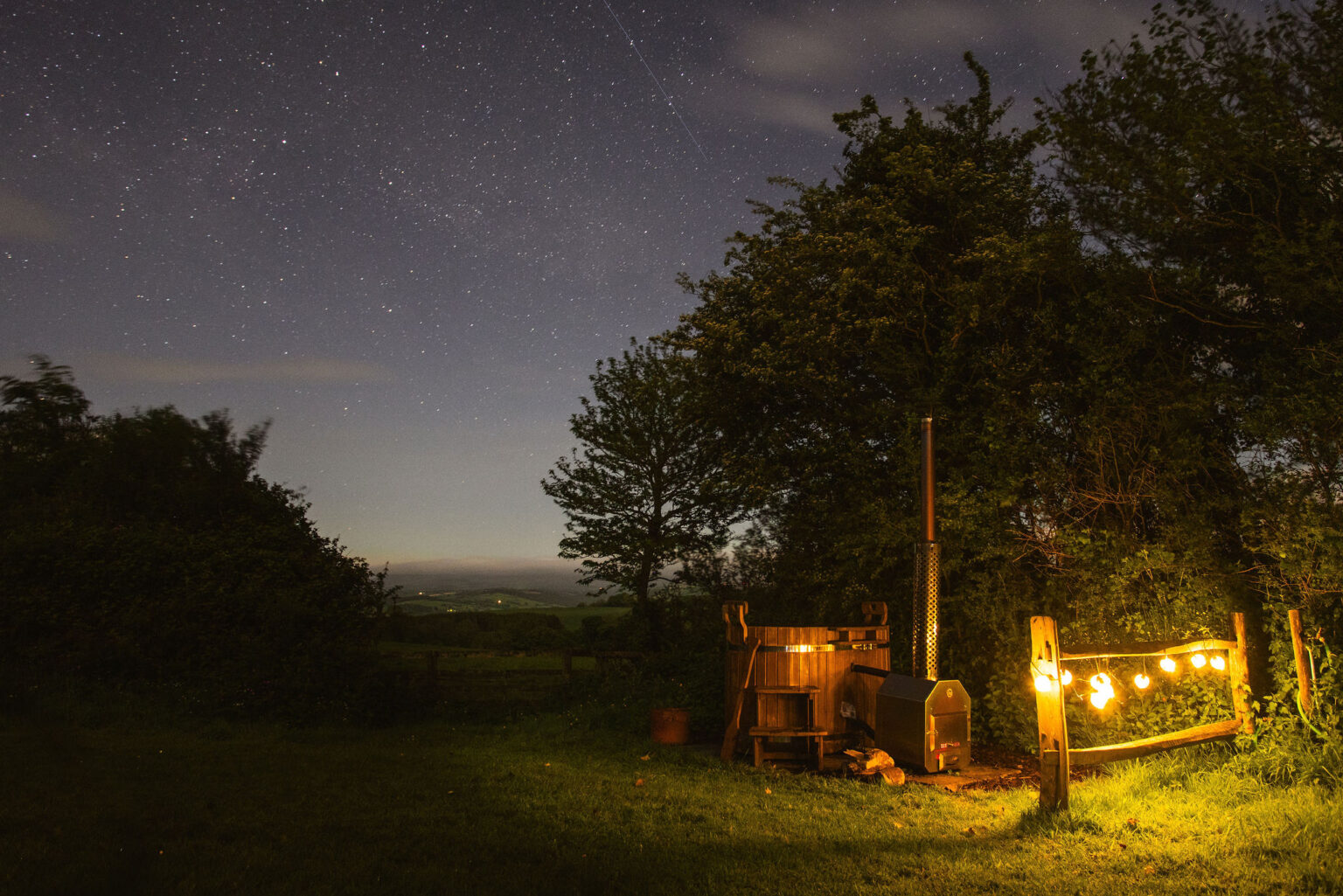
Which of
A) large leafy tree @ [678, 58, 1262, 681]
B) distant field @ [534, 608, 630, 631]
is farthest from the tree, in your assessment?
large leafy tree @ [678, 58, 1262, 681]

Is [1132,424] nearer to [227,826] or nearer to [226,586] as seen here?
[227,826]

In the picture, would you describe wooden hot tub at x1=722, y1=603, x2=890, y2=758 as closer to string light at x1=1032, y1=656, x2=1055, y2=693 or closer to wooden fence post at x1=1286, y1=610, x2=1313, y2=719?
string light at x1=1032, y1=656, x2=1055, y2=693

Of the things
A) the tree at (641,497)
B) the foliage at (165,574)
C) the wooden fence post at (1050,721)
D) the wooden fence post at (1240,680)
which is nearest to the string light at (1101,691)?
the wooden fence post at (1050,721)

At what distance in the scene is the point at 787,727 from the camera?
7.75m

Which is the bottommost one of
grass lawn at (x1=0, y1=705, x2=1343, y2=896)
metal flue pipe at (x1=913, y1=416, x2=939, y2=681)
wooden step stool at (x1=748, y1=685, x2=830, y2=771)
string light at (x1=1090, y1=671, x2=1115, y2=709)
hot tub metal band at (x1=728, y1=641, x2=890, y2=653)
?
grass lawn at (x1=0, y1=705, x2=1343, y2=896)

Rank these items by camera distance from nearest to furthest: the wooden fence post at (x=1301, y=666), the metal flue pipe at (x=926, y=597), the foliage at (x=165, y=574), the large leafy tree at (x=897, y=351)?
1. the wooden fence post at (x=1301, y=666)
2. the metal flue pipe at (x=926, y=597)
3. the large leafy tree at (x=897, y=351)
4. the foliage at (x=165, y=574)

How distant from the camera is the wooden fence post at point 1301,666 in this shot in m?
6.00

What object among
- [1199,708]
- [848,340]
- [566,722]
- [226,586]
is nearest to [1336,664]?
[1199,708]

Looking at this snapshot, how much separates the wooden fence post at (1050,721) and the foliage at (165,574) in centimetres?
870

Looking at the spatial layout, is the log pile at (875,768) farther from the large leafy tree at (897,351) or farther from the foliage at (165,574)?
the foliage at (165,574)

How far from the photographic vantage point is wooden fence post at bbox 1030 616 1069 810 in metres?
5.30

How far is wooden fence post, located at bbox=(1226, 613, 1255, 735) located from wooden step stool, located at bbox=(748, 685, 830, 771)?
11.2 ft

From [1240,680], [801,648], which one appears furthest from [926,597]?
[1240,680]

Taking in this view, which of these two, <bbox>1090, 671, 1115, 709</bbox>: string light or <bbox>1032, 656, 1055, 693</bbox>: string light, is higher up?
<bbox>1032, 656, 1055, 693</bbox>: string light
